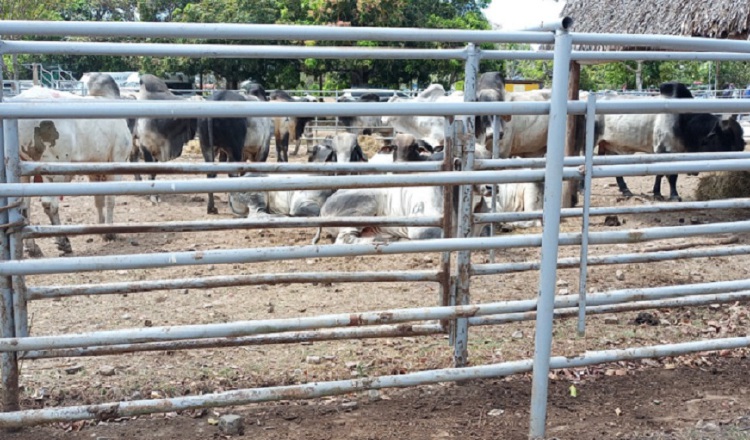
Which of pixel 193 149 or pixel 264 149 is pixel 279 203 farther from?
pixel 193 149

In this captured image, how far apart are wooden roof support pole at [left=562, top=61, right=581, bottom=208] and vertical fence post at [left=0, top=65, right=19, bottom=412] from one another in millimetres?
5963

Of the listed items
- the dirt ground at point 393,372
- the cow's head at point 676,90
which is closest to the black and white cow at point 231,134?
the dirt ground at point 393,372

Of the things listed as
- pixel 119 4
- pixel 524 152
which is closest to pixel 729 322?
pixel 524 152

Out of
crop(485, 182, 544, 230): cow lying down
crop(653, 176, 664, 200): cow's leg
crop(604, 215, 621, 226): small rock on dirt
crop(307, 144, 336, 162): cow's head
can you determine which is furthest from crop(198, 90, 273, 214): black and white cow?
crop(653, 176, 664, 200): cow's leg

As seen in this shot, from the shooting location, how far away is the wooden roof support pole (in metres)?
8.42

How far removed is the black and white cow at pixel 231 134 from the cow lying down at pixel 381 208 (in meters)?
2.93

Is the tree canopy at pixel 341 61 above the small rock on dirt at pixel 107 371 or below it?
above

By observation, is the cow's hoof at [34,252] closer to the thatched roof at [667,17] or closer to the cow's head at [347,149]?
the cow's head at [347,149]

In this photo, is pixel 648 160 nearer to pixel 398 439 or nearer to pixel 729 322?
pixel 729 322

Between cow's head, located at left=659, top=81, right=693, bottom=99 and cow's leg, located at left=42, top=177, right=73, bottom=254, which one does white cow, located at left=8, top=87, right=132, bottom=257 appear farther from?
cow's head, located at left=659, top=81, right=693, bottom=99

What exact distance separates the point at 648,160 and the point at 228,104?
8.85ft

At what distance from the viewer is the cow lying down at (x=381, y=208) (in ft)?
25.1

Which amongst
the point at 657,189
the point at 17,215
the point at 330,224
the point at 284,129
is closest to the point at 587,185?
the point at 330,224

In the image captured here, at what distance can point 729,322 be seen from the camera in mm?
5031
